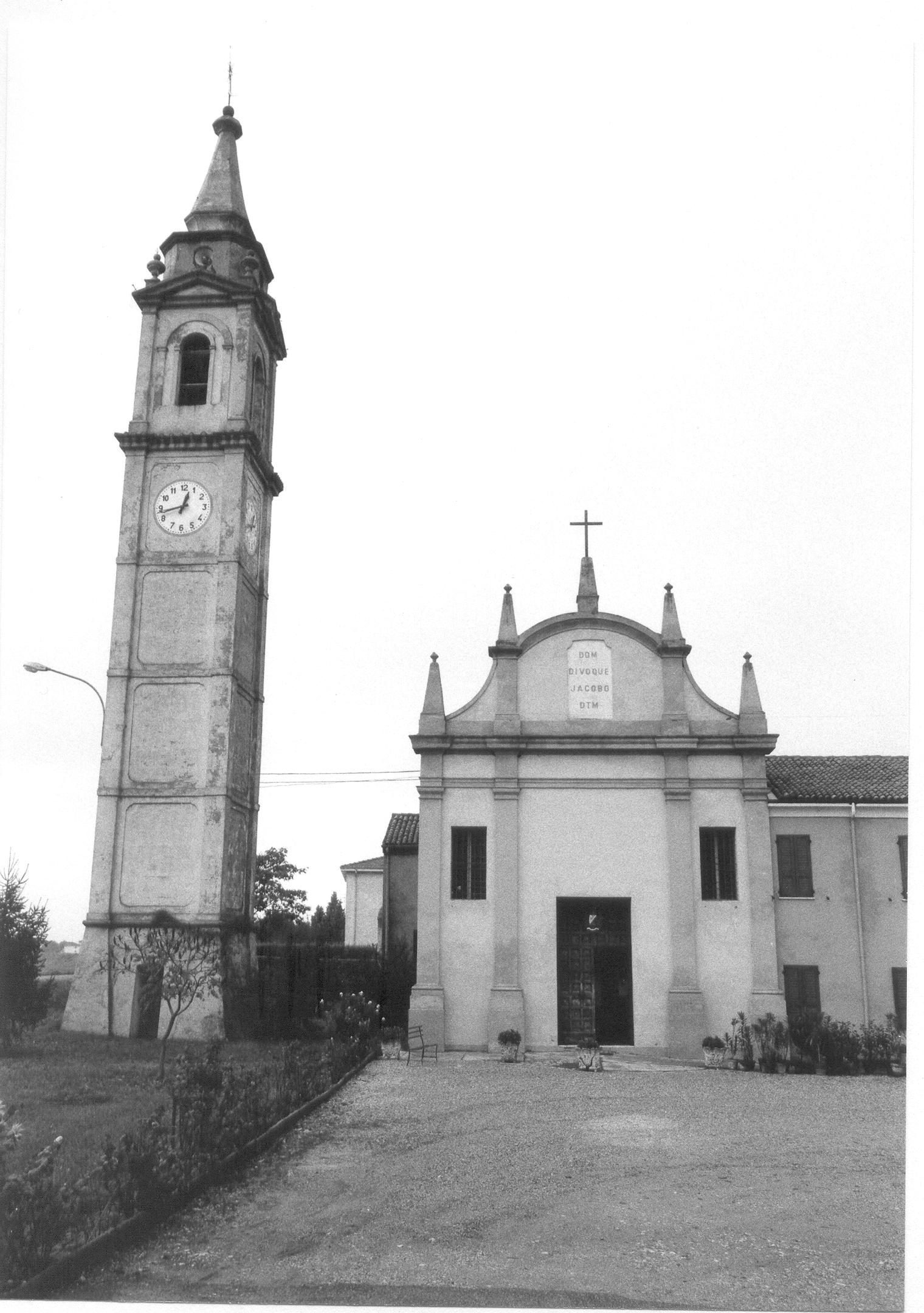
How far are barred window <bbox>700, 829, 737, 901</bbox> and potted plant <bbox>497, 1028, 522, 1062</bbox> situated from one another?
406 cm

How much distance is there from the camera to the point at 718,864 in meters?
18.0

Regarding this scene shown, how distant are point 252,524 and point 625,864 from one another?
912 cm

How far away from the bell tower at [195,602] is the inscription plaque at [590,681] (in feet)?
19.7

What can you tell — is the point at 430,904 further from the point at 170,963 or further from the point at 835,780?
the point at 835,780

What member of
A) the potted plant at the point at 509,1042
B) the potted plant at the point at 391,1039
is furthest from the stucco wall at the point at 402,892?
the potted plant at the point at 509,1042

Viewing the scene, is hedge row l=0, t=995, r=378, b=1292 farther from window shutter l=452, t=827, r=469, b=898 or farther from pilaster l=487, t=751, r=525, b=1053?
window shutter l=452, t=827, r=469, b=898

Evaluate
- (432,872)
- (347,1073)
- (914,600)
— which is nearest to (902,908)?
(432,872)

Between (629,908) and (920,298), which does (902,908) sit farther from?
(920,298)

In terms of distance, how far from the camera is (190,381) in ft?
63.0

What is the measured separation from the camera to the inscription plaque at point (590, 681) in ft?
62.2

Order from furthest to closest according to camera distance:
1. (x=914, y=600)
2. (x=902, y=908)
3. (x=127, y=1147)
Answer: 1. (x=902, y=908)
2. (x=914, y=600)
3. (x=127, y=1147)

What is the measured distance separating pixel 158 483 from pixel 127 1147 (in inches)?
532

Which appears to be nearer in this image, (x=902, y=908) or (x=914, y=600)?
(x=914, y=600)

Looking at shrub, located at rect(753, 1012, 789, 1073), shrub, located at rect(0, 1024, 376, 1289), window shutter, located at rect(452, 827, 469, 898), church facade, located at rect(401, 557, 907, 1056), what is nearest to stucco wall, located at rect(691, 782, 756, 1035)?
church facade, located at rect(401, 557, 907, 1056)
